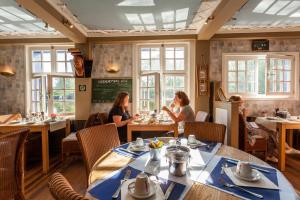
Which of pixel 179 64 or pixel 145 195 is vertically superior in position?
pixel 179 64

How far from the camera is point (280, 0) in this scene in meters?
2.74

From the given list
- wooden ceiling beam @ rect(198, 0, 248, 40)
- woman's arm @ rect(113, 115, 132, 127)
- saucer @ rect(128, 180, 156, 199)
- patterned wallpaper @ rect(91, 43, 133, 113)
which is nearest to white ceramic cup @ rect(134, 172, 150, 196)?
saucer @ rect(128, 180, 156, 199)

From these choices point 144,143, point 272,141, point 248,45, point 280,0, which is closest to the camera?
point 144,143

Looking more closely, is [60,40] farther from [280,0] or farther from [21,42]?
[280,0]

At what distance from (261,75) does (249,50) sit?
0.60m

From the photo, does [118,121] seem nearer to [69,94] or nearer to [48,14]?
[48,14]

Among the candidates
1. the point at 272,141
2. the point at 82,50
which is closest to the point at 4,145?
the point at 82,50

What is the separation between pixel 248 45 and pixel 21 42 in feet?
15.9

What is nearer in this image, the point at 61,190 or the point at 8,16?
the point at 61,190

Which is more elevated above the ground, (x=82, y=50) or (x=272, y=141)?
(x=82, y=50)

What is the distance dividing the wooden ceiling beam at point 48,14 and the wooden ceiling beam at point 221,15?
7.54 ft

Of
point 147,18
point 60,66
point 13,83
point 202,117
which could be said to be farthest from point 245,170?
point 13,83

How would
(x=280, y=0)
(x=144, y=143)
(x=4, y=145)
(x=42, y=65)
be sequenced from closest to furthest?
(x=4, y=145), (x=144, y=143), (x=280, y=0), (x=42, y=65)

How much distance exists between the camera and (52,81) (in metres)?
4.58
